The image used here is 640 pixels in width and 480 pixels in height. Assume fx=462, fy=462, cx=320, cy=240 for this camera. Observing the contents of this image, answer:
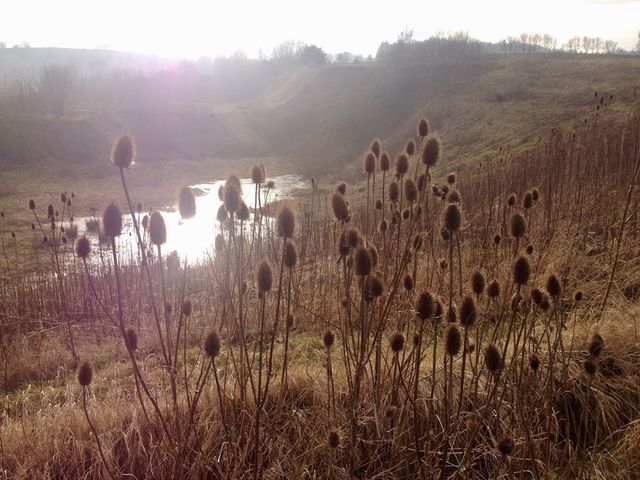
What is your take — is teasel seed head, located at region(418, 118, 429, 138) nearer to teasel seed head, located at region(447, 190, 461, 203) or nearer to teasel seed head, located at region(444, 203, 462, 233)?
teasel seed head, located at region(447, 190, 461, 203)

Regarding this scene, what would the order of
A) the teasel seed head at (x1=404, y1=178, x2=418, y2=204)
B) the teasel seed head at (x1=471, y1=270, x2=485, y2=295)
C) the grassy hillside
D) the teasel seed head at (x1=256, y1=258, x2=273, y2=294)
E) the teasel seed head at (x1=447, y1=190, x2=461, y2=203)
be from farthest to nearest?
the grassy hillside → the teasel seed head at (x1=404, y1=178, x2=418, y2=204) → the teasel seed head at (x1=447, y1=190, x2=461, y2=203) → the teasel seed head at (x1=471, y1=270, x2=485, y2=295) → the teasel seed head at (x1=256, y1=258, x2=273, y2=294)

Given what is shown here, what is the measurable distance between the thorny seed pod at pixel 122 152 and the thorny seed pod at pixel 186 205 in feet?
1.20

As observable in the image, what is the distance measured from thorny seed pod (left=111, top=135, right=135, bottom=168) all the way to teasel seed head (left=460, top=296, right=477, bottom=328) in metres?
1.48

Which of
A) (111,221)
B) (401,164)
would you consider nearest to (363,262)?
(111,221)

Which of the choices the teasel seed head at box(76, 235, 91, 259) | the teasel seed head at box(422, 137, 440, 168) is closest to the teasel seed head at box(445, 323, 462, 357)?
the teasel seed head at box(422, 137, 440, 168)

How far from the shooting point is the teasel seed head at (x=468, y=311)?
6.17 feet

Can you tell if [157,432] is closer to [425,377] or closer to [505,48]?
[425,377]

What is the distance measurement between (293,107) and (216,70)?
23.1 metres

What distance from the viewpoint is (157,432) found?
247cm

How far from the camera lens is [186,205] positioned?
7.25ft

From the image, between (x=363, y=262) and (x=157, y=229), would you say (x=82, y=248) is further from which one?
(x=363, y=262)

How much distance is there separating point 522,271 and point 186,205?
1.54m

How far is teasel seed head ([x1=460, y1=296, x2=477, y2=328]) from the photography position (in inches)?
74.0

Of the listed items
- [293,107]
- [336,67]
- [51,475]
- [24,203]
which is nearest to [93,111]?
[293,107]
